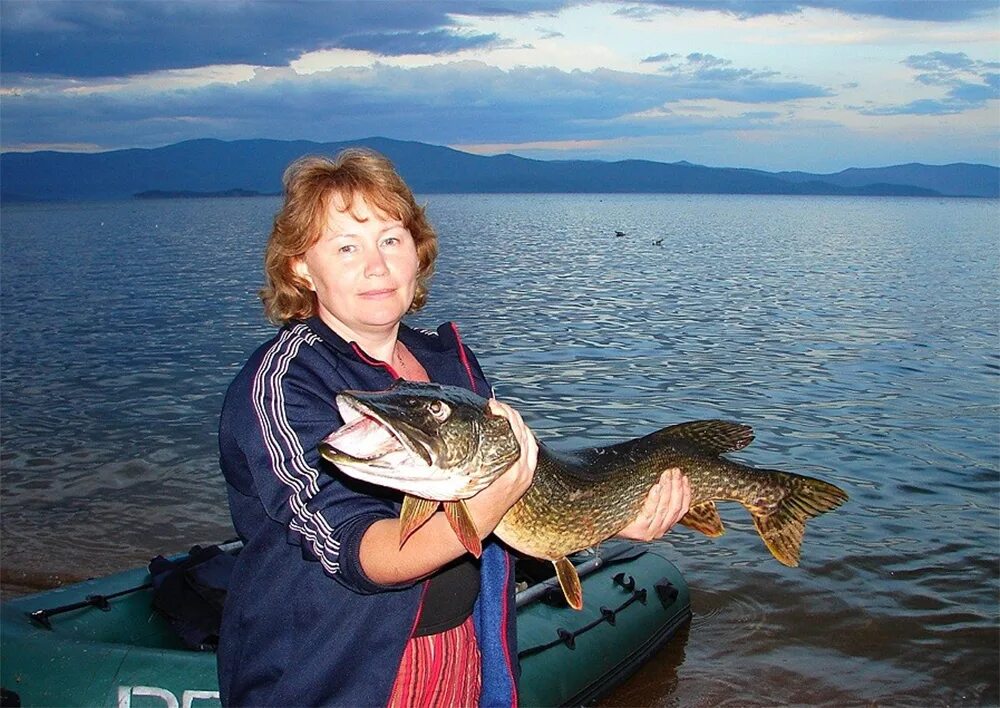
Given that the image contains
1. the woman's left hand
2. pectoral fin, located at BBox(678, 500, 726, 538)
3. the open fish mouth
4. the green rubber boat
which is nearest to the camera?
→ the open fish mouth

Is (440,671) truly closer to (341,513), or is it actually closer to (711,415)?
(341,513)

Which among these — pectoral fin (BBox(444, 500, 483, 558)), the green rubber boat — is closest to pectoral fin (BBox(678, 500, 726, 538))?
the green rubber boat

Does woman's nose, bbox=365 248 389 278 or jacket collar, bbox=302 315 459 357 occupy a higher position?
woman's nose, bbox=365 248 389 278

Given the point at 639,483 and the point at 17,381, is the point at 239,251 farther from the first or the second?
the point at 639,483

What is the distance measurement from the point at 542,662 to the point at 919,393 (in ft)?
33.1

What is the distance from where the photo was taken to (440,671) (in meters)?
2.76

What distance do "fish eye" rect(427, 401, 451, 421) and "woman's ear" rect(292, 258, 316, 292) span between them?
694mm

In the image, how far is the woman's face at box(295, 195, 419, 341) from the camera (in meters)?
2.81

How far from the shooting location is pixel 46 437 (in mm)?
11352

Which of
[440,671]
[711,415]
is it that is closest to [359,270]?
[440,671]

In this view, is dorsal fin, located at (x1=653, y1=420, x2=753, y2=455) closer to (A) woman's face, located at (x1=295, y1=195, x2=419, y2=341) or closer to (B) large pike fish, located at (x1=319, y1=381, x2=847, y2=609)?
(B) large pike fish, located at (x1=319, y1=381, x2=847, y2=609)

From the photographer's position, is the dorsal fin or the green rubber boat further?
the green rubber boat

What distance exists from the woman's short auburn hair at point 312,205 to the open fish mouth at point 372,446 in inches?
26.2

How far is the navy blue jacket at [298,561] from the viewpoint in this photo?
8.10 ft
